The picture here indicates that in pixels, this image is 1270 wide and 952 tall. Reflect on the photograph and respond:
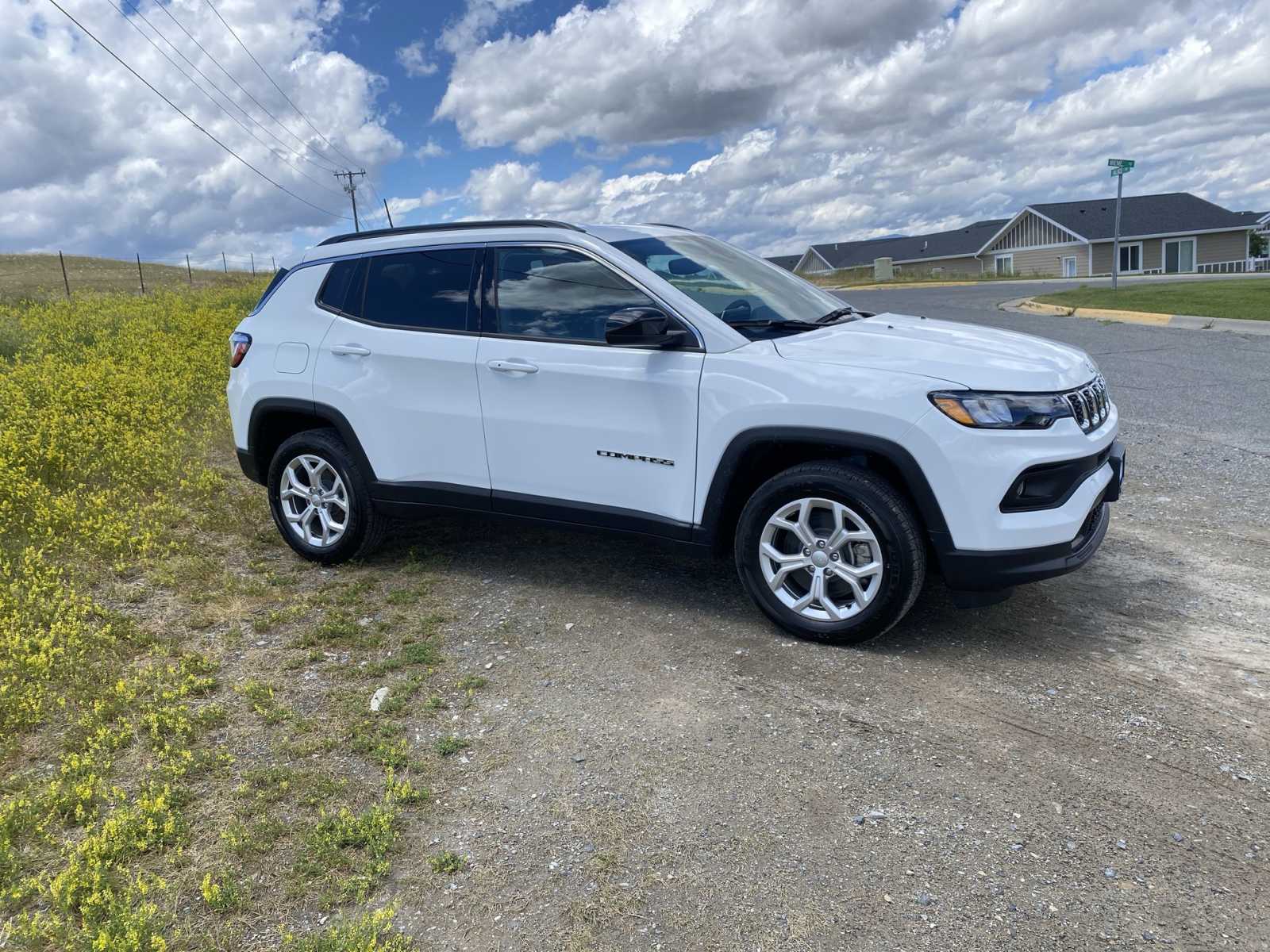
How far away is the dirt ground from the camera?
2584mm

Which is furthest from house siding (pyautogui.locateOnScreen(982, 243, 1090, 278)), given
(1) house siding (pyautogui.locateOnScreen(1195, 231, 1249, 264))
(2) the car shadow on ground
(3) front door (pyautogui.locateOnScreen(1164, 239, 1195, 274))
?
(2) the car shadow on ground

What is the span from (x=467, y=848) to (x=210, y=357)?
1118cm

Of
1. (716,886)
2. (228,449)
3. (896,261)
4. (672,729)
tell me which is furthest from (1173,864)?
(896,261)

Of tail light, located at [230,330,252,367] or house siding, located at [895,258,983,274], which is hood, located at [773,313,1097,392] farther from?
house siding, located at [895,258,983,274]

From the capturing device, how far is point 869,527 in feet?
13.0

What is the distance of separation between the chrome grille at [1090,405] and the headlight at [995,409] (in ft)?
0.56

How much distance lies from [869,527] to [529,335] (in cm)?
193

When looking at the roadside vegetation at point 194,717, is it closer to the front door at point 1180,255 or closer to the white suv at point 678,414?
the white suv at point 678,414

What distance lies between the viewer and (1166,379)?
10539 mm

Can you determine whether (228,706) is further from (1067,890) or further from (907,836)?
(1067,890)

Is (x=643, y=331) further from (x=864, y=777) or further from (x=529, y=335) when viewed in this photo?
(x=864, y=777)

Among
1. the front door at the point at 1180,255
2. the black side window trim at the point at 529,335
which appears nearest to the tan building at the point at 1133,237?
the front door at the point at 1180,255

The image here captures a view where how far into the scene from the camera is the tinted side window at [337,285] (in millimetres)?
5383

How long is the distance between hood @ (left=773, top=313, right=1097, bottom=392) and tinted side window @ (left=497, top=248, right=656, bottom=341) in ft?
2.80
